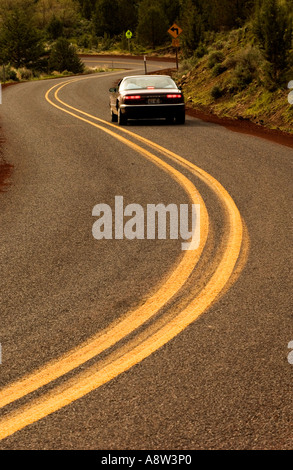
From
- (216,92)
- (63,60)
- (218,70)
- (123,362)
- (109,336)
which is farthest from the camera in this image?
(63,60)

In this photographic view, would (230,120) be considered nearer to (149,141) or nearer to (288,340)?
(149,141)

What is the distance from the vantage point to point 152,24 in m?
66.1

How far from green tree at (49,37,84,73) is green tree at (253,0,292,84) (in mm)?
34382

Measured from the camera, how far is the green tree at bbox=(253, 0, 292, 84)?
63.2 ft

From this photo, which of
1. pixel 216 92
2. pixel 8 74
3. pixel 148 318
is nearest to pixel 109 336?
pixel 148 318

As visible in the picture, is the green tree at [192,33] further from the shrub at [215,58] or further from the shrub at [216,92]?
the shrub at [216,92]

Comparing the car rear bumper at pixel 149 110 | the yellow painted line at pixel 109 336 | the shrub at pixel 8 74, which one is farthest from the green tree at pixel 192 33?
the yellow painted line at pixel 109 336

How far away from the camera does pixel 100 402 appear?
3.80 m

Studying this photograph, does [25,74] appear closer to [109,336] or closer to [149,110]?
[149,110]

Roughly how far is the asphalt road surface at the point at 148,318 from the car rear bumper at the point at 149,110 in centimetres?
671

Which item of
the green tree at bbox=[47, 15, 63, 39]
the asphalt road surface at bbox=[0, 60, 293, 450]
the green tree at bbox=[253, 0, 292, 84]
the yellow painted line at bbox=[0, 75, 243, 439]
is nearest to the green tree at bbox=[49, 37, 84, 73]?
the green tree at bbox=[47, 15, 63, 39]

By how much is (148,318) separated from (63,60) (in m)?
50.1

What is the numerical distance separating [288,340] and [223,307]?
797 mm
